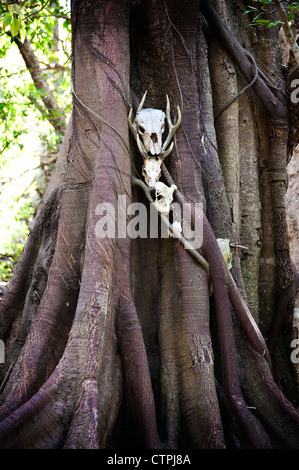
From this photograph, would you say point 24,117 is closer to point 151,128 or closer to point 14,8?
point 14,8

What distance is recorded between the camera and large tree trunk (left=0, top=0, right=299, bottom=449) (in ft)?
10.7

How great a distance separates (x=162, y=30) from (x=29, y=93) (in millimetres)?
4363

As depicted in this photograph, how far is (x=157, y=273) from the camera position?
3982mm

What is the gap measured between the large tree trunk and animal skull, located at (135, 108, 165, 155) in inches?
5.1

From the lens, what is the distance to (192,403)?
11.2ft

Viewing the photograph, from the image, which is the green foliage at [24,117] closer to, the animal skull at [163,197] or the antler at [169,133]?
the antler at [169,133]

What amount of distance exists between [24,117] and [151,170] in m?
5.20

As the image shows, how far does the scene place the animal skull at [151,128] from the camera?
3.92 m

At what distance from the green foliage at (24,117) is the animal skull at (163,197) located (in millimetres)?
3063

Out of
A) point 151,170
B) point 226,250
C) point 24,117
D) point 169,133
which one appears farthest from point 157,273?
point 24,117

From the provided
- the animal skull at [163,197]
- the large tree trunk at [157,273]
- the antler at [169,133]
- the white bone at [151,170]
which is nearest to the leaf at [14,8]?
the large tree trunk at [157,273]

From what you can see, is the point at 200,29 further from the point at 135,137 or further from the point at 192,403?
the point at 192,403

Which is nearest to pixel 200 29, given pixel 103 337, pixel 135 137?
Answer: pixel 135 137

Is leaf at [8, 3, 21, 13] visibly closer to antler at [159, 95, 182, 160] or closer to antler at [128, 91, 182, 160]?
antler at [128, 91, 182, 160]
